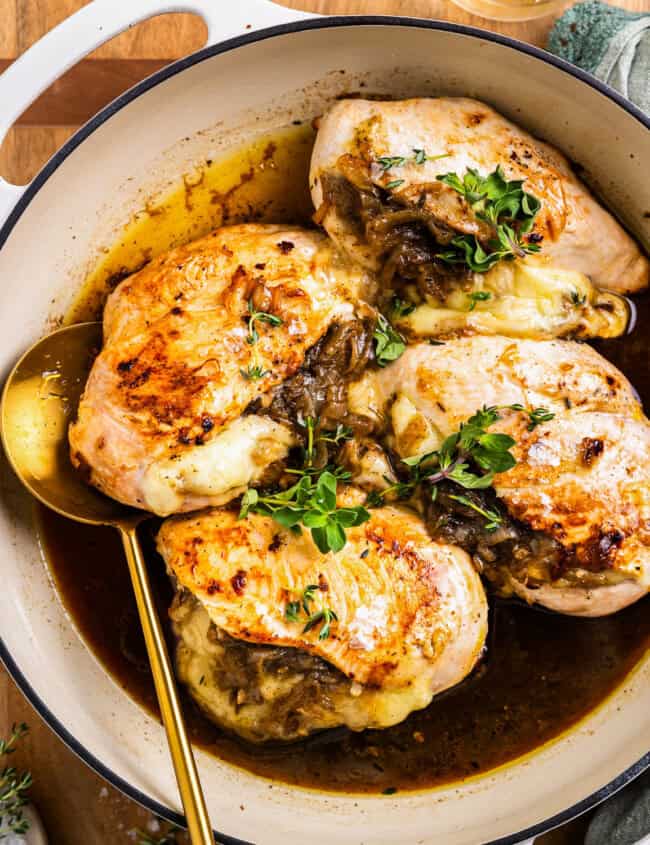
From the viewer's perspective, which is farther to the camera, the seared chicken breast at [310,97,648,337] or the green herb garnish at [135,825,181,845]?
the green herb garnish at [135,825,181,845]

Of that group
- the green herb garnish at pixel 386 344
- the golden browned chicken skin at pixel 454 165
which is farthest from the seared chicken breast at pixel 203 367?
the golden browned chicken skin at pixel 454 165

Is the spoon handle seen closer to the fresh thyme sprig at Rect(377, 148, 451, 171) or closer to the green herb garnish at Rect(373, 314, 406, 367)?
Answer: the green herb garnish at Rect(373, 314, 406, 367)

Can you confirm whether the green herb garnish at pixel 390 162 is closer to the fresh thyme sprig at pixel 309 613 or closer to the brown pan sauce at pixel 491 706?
the brown pan sauce at pixel 491 706

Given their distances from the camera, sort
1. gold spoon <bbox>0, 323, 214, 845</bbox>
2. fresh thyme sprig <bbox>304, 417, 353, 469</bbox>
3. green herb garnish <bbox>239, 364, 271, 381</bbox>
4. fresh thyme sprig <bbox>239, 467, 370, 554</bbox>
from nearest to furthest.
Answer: fresh thyme sprig <bbox>239, 467, 370, 554</bbox>
green herb garnish <bbox>239, 364, 271, 381</bbox>
fresh thyme sprig <bbox>304, 417, 353, 469</bbox>
gold spoon <bbox>0, 323, 214, 845</bbox>

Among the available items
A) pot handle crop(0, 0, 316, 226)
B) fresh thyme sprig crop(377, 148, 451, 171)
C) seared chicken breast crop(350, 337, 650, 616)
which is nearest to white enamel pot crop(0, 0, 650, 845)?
pot handle crop(0, 0, 316, 226)

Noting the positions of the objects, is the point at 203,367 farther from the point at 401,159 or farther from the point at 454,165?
the point at 454,165

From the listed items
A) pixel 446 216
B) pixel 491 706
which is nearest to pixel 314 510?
pixel 446 216

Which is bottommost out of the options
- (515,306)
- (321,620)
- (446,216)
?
(321,620)

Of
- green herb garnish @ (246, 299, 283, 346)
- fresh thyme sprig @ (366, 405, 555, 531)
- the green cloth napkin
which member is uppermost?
the green cloth napkin
